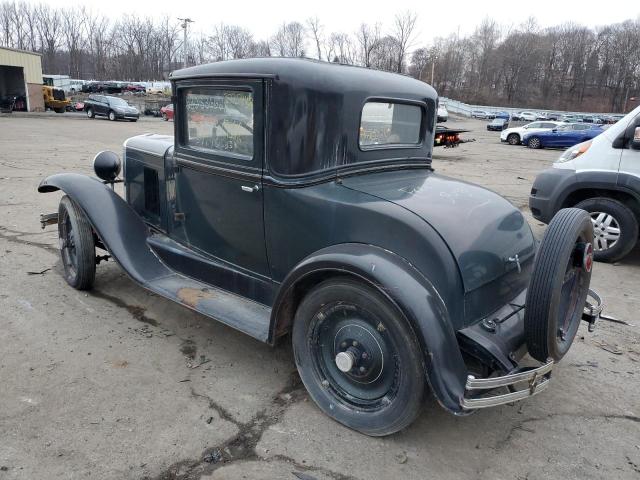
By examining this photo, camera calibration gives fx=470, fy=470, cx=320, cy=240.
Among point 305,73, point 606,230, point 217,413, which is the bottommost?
point 217,413

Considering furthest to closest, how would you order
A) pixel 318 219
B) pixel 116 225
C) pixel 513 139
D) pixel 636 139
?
pixel 513 139
pixel 636 139
pixel 116 225
pixel 318 219

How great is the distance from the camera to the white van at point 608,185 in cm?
513

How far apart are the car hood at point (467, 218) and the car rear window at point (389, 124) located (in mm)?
235

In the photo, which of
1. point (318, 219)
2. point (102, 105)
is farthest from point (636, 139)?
point (102, 105)

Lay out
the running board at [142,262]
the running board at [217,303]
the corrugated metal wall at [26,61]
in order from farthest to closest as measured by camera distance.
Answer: the corrugated metal wall at [26,61] → the running board at [142,262] → the running board at [217,303]

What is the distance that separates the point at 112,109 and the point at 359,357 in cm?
3110

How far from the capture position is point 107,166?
4543 millimetres

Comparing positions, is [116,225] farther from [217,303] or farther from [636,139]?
[636,139]

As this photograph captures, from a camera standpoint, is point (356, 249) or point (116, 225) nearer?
point (356, 249)

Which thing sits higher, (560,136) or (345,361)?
(560,136)

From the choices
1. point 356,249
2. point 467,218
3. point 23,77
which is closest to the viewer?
point 356,249

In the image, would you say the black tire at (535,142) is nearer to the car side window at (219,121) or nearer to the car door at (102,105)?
the car side window at (219,121)

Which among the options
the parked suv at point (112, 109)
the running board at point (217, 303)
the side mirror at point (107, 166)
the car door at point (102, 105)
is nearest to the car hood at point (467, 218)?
the running board at point (217, 303)

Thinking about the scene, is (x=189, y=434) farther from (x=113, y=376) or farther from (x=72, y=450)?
(x=113, y=376)
